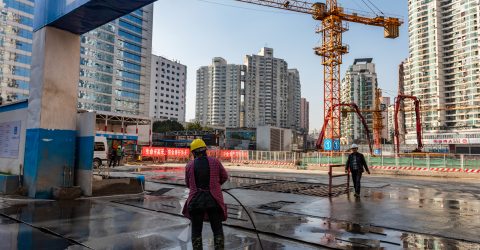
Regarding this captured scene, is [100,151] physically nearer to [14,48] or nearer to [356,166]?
[356,166]

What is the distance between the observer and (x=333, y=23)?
163ft

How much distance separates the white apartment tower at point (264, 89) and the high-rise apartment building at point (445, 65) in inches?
2202

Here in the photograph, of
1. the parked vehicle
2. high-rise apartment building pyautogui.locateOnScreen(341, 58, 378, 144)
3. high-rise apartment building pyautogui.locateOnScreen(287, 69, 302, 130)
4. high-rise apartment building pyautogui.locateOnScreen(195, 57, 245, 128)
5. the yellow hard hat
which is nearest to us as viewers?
the yellow hard hat

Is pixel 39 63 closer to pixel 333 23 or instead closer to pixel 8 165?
pixel 8 165

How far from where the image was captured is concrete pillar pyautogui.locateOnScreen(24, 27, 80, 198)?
29.3ft

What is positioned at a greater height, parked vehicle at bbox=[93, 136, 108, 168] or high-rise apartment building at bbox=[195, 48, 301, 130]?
high-rise apartment building at bbox=[195, 48, 301, 130]

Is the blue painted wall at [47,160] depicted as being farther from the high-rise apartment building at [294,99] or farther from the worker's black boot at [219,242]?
the high-rise apartment building at [294,99]

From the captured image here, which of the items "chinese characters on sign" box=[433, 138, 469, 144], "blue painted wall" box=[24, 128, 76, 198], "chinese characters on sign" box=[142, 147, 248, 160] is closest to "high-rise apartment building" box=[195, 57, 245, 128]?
"chinese characters on sign" box=[433, 138, 469, 144]

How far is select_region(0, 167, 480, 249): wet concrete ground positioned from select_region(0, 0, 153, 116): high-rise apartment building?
241 feet

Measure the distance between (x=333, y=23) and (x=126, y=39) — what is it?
68.3 metres

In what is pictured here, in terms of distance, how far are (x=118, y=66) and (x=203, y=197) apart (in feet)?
324

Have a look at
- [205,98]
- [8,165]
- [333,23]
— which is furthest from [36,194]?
[205,98]

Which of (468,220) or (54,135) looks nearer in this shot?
(468,220)

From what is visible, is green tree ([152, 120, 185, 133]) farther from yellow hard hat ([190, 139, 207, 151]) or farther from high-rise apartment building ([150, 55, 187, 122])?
yellow hard hat ([190, 139, 207, 151])
